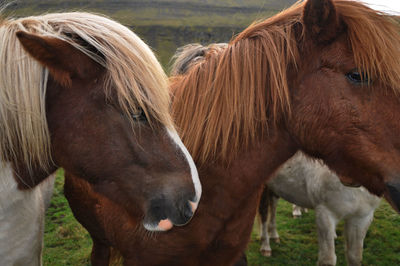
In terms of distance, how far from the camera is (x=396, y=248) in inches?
217

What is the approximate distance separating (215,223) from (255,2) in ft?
419

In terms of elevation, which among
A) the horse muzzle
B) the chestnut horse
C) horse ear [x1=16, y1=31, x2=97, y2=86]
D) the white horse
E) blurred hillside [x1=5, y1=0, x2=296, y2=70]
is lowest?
blurred hillside [x1=5, y1=0, x2=296, y2=70]

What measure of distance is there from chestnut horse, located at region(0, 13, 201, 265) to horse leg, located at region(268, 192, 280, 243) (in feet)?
14.5

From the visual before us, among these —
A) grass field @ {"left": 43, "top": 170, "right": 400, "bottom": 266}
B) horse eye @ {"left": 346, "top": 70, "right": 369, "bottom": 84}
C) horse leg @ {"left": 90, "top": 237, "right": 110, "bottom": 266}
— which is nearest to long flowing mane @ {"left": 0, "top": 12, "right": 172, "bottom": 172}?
horse eye @ {"left": 346, "top": 70, "right": 369, "bottom": 84}

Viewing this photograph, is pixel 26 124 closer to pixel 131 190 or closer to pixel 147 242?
pixel 131 190

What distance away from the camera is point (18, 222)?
206 cm

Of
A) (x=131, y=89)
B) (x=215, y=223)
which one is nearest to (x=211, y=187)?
(x=215, y=223)

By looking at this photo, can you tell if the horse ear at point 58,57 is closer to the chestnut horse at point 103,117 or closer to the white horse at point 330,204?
the chestnut horse at point 103,117

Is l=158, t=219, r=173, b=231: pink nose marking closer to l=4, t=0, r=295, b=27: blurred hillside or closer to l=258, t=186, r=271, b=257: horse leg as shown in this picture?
l=258, t=186, r=271, b=257: horse leg

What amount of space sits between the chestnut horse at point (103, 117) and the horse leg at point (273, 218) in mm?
4406

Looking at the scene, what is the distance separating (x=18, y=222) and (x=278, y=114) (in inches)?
71.5

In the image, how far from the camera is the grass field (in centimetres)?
526

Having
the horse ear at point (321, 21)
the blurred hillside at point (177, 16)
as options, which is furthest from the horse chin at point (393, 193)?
the blurred hillside at point (177, 16)

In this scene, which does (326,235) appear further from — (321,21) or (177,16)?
(177,16)
